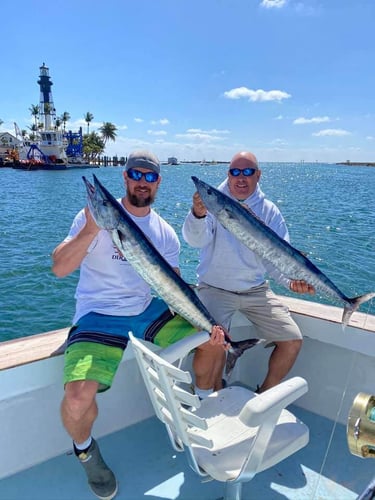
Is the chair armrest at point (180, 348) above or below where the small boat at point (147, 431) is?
above

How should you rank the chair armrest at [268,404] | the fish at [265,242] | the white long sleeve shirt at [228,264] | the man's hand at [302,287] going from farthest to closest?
the white long sleeve shirt at [228,264]
the man's hand at [302,287]
the fish at [265,242]
the chair armrest at [268,404]

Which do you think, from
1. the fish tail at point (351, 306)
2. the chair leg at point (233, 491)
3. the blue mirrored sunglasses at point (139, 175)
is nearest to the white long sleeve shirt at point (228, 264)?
the fish tail at point (351, 306)

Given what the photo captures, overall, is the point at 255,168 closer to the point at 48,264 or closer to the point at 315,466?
the point at 315,466

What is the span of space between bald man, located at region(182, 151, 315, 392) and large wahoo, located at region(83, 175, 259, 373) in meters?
0.52

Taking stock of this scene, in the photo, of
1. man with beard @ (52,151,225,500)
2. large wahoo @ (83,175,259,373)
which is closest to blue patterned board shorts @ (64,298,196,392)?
man with beard @ (52,151,225,500)

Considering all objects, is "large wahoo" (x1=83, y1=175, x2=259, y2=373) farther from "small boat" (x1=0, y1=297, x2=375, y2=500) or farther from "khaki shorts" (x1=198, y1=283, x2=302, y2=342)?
"khaki shorts" (x1=198, y1=283, x2=302, y2=342)

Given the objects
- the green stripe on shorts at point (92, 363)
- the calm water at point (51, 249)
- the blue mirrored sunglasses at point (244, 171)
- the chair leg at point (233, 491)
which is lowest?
the calm water at point (51, 249)

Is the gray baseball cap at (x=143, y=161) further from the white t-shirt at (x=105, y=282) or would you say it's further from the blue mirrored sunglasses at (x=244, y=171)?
the blue mirrored sunglasses at (x=244, y=171)

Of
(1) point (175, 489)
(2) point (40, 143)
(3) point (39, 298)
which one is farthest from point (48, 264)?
(2) point (40, 143)

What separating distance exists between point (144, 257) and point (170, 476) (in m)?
1.37

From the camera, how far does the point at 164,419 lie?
6.18 ft

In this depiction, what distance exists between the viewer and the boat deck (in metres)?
2.34

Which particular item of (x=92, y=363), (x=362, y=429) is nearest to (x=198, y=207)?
(x=92, y=363)

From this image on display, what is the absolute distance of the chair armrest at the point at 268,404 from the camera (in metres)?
1.56
